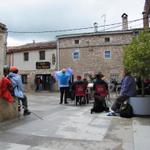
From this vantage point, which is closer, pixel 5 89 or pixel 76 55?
pixel 5 89

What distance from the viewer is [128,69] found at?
1093 cm

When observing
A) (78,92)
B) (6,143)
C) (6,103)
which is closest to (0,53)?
(78,92)

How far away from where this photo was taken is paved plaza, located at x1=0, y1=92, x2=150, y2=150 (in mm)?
6646

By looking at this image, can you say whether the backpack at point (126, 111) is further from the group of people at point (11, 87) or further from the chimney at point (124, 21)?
the chimney at point (124, 21)

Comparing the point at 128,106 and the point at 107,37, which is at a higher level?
the point at 107,37

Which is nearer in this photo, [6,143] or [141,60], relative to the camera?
[6,143]

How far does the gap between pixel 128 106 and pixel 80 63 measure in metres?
24.4

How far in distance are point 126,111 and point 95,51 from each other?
24109 mm

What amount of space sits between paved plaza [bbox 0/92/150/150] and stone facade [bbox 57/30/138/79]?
23.3 m

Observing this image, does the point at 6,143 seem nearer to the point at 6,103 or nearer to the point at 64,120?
the point at 6,103

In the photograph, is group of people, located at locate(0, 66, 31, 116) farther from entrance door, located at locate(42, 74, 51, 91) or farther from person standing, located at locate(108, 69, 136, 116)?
entrance door, located at locate(42, 74, 51, 91)

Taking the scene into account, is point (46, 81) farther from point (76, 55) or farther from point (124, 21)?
point (124, 21)

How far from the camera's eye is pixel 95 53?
3438cm

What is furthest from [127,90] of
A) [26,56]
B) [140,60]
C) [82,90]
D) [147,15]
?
[26,56]
